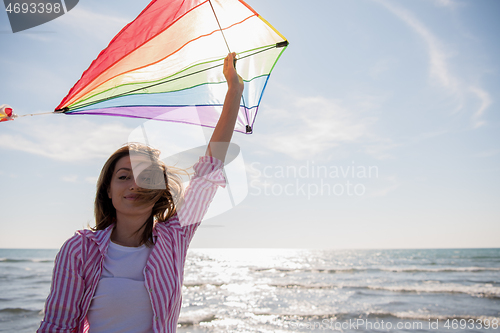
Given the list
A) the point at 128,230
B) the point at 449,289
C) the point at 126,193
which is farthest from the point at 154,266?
the point at 449,289

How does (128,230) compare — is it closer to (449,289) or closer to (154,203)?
(154,203)

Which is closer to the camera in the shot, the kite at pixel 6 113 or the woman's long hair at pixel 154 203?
the woman's long hair at pixel 154 203

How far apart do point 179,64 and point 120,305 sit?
1.57 metres

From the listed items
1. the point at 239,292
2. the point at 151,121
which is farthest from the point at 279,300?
the point at 151,121

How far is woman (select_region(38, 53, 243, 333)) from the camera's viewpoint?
1.23 meters

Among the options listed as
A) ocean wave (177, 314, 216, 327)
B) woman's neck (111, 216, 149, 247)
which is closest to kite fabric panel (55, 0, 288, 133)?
woman's neck (111, 216, 149, 247)

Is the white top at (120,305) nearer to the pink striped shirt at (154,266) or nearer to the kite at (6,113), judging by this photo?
the pink striped shirt at (154,266)

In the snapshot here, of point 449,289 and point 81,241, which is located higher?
point 81,241

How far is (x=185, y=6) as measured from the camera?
200 centimetres

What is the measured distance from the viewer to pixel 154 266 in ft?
4.41

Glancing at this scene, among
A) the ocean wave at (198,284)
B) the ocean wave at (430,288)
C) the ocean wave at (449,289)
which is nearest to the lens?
the ocean wave at (449,289)

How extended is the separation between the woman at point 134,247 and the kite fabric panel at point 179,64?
1.48ft

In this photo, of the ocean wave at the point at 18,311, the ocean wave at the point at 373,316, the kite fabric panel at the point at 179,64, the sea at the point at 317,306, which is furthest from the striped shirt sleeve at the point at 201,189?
the ocean wave at the point at 18,311

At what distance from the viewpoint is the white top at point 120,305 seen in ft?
4.03
